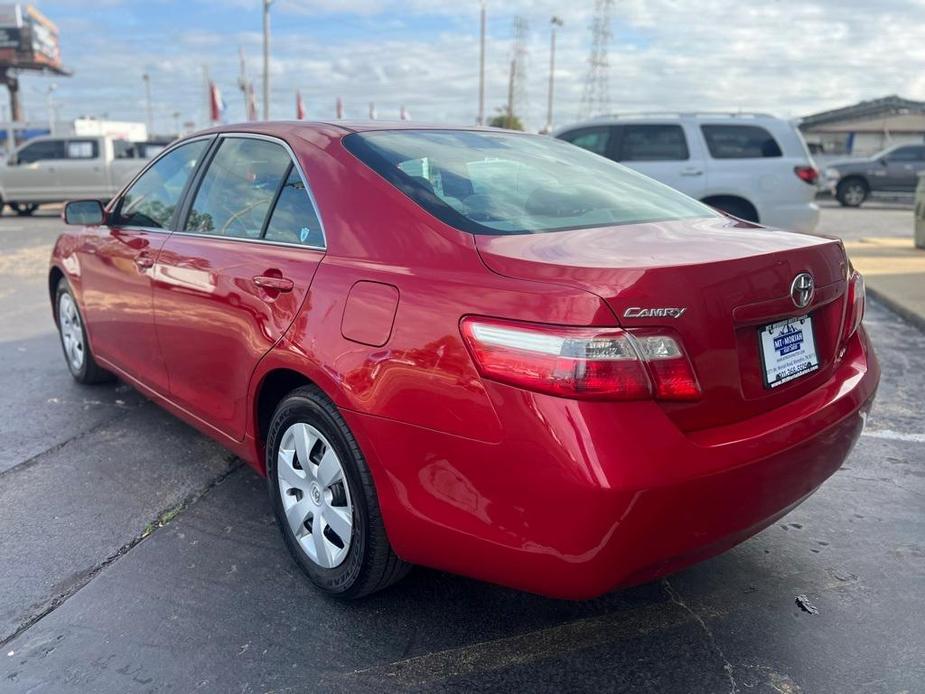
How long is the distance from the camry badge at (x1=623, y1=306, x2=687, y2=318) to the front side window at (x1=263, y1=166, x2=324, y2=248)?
1.19m

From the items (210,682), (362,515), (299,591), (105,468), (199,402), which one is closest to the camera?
(210,682)

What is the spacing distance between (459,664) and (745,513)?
3.18 ft

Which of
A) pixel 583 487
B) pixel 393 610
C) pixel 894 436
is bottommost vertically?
pixel 393 610

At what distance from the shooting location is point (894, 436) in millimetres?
4359

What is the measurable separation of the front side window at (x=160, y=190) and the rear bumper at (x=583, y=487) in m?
2.05

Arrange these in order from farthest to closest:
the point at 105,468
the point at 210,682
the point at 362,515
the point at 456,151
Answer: the point at 105,468, the point at 456,151, the point at 362,515, the point at 210,682

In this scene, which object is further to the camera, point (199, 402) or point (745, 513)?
point (199, 402)

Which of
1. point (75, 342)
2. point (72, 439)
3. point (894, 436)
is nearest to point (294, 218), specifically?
point (72, 439)

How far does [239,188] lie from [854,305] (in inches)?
98.1

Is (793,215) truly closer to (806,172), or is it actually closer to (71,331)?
(806,172)

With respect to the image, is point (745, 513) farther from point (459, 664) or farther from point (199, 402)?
point (199, 402)

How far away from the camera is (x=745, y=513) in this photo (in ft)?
7.36

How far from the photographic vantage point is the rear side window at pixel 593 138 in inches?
419

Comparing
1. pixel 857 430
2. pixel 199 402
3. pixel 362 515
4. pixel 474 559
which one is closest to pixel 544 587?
pixel 474 559
